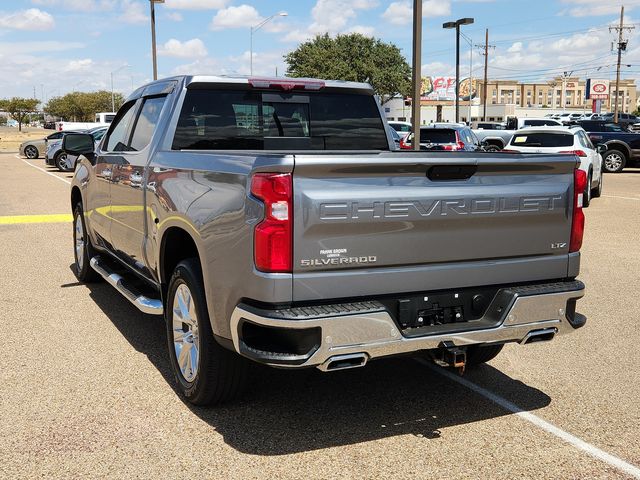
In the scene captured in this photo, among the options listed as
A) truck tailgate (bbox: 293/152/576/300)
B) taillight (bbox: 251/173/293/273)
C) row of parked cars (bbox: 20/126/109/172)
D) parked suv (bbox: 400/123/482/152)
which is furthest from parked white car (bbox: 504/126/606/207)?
taillight (bbox: 251/173/293/273)

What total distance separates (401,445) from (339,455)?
361 mm

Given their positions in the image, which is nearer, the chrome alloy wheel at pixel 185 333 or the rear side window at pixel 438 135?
the chrome alloy wheel at pixel 185 333

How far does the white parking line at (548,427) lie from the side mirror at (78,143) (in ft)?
12.3

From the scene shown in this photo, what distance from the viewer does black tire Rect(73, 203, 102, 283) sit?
7520 millimetres

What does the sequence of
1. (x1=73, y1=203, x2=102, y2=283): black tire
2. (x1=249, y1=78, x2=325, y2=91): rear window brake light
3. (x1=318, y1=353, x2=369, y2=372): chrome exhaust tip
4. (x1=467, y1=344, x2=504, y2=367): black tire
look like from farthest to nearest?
(x1=73, y1=203, x2=102, y2=283): black tire → (x1=249, y1=78, x2=325, y2=91): rear window brake light → (x1=467, y1=344, x2=504, y2=367): black tire → (x1=318, y1=353, x2=369, y2=372): chrome exhaust tip

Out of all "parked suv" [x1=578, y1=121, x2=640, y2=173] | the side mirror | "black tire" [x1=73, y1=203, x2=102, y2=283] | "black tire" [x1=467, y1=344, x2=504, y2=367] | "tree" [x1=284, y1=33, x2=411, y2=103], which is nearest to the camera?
"black tire" [x1=467, y1=344, x2=504, y2=367]

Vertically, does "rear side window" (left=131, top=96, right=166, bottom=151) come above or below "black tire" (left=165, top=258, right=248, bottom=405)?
above

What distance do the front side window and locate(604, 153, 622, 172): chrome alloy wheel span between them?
22.7m

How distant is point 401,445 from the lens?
157 inches

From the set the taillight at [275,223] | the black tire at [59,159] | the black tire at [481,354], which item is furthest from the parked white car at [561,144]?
the black tire at [59,159]

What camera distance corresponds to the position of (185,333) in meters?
4.53

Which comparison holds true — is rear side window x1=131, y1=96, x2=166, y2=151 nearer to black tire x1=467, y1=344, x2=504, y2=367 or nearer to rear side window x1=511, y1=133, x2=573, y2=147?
black tire x1=467, y1=344, x2=504, y2=367

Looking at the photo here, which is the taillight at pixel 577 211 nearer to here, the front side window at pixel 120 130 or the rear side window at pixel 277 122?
the rear side window at pixel 277 122

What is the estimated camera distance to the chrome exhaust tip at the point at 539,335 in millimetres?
4158
